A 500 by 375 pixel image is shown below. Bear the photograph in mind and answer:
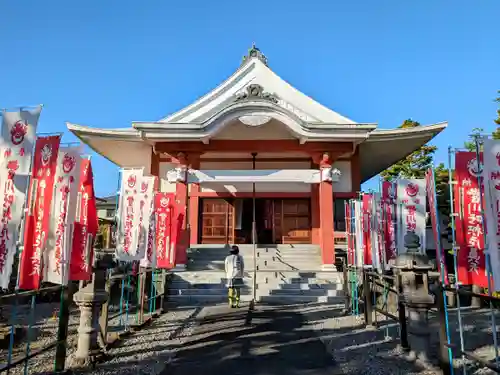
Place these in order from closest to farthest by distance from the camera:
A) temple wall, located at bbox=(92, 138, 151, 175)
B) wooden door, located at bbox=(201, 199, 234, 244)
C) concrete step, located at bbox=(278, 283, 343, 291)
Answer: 1. concrete step, located at bbox=(278, 283, 343, 291)
2. temple wall, located at bbox=(92, 138, 151, 175)
3. wooden door, located at bbox=(201, 199, 234, 244)

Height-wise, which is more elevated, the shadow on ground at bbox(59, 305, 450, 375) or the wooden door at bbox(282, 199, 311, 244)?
the wooden door at bbox(282, 199, 311, 244)

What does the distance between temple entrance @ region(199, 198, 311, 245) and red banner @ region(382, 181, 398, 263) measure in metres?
7.48

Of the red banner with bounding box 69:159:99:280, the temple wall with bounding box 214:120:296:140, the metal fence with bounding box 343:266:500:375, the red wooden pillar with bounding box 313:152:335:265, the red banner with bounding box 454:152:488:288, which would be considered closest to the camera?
the metal fence with bounding box 343:266:500:375

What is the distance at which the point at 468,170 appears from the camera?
163 inches

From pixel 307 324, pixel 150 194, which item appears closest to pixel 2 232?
pixel 150 194

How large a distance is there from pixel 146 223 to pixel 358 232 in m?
4.70

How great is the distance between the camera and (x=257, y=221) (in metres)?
16.3

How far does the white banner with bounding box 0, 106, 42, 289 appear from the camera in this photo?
3.72m

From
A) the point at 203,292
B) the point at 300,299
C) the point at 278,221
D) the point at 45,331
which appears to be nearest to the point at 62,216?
the point at 45,331

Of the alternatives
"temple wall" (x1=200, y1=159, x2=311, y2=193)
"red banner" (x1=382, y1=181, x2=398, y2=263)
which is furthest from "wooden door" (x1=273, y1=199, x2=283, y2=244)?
"red banner" (x1=382, y1=181, x2=398, y2=263)

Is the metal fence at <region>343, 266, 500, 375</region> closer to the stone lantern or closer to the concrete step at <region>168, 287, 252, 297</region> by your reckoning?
the stone lantern

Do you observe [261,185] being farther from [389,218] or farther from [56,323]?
[56,323]

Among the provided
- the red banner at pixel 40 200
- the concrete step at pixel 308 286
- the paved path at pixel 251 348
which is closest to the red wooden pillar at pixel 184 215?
the concrete step at pixel 308 286

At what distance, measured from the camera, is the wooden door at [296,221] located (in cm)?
1584
